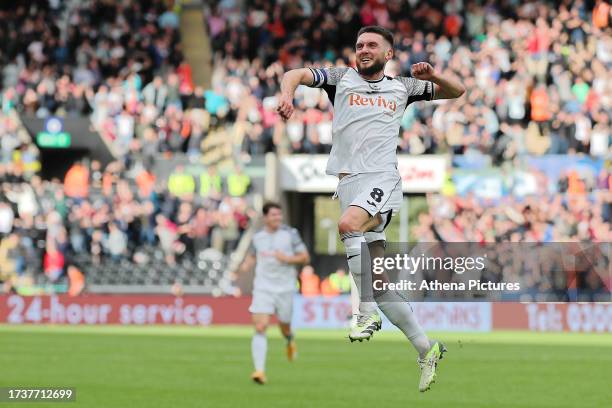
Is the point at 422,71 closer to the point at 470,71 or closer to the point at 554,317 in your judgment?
the point at 554,317

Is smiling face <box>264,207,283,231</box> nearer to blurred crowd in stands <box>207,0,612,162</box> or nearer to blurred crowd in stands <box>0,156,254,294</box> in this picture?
blurred crowd in stands <box>0,156,254,294</box>

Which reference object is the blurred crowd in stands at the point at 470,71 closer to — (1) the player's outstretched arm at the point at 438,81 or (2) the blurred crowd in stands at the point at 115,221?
(2) the blurred crowd in stands at the point at 115,221

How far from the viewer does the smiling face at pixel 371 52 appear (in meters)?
10.6

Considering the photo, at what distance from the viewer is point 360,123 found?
1098cm

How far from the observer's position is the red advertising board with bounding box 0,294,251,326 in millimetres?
31734

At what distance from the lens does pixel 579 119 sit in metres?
31.5

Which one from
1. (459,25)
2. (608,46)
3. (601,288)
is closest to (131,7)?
(459,25)

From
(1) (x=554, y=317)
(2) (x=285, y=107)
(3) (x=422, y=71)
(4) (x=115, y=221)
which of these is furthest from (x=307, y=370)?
(4) (x=115, y=221)

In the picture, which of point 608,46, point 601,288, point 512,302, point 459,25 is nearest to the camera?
point 601,288

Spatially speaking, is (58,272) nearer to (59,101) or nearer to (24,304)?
(24,304)

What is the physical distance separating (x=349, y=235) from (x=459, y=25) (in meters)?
25.9

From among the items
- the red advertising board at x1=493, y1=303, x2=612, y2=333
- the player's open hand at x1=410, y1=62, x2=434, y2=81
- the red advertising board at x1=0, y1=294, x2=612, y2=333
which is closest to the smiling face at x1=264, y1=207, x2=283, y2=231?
the player's open hand at x1=410, y1=62, x2=434, y2=81

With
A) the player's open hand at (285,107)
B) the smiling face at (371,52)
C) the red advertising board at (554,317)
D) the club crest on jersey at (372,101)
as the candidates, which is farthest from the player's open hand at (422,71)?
the red advertising board at (554,317)

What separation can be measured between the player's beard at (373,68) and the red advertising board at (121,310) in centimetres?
2093
